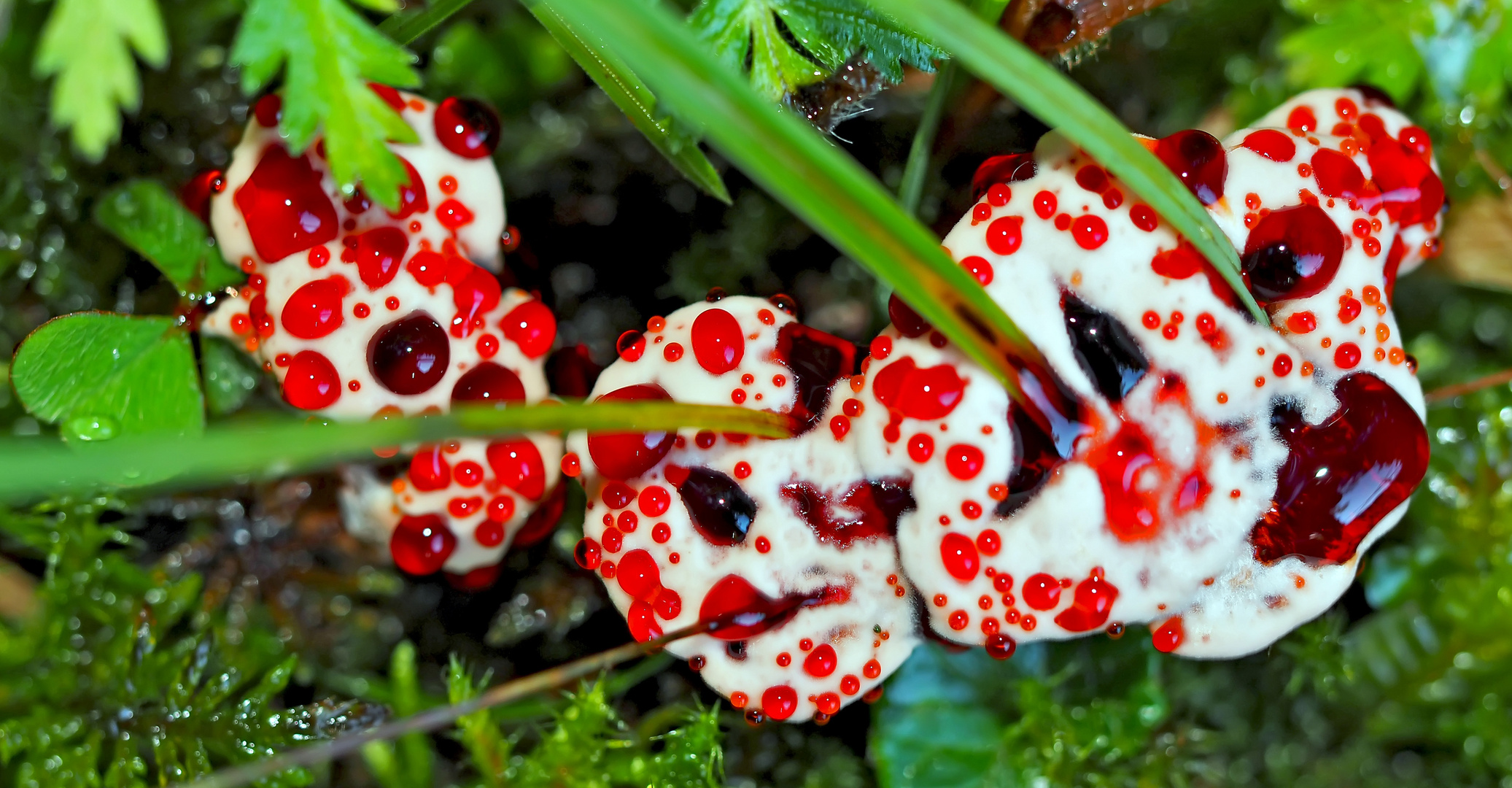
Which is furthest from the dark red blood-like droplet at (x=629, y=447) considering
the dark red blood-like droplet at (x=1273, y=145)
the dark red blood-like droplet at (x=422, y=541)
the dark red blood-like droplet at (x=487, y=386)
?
the dark red blood-like droplet at (x=1273, y=145)

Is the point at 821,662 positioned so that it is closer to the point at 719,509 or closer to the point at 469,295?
the point at 719,509

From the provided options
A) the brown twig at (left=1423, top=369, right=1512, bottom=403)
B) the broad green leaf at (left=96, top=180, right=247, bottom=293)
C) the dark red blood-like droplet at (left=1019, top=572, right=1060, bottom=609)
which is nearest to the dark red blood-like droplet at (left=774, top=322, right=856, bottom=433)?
the dark red blood-like droplet at (left=1019, top=572, right=1060, bottom=609)

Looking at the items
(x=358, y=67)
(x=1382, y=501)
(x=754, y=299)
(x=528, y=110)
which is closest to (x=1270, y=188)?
(x=1382, y=501)

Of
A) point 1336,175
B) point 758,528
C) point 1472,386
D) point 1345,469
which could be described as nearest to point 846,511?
point 758,528

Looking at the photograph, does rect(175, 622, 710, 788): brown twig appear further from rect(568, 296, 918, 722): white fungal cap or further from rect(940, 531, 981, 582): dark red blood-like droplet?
rect(940, 531, 981, 582): dark red blood-like droplet

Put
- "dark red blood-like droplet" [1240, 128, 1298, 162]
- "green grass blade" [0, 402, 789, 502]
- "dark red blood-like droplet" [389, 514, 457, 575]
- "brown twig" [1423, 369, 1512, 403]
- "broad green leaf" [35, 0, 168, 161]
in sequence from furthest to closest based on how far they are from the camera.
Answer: "brown twig" [1423, 369, 1512, 403]
"dark red blood-like droplet" [389, 514, 457, 575]
"dark red blood-like droplet" [1240, 128, 1298, 162]
"broad green leaf" [35, 0, 168, 161]
"green grass blade" [0, 402, 789, 502]

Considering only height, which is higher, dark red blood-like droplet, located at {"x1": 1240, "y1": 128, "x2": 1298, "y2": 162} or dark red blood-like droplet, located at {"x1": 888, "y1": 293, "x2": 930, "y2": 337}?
dark red blood-like droplet, located at {"x1": 1240, "y1": 128, "x2": 1298, "y2": 162}
